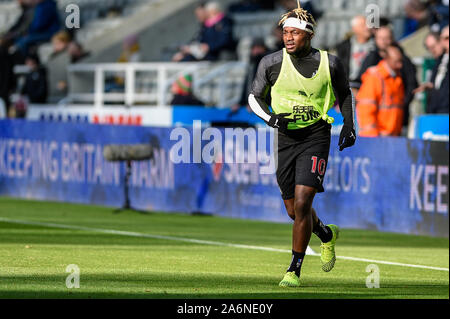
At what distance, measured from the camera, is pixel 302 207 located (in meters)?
11.0

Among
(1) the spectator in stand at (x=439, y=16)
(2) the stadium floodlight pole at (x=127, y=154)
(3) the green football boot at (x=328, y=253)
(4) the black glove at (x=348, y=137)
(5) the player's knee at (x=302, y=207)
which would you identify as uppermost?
(1) the spectator in stand at (x=439, y=16)

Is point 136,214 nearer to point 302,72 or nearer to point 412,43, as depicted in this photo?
point 412,43

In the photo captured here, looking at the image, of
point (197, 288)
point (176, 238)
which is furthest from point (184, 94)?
point (197, 288)

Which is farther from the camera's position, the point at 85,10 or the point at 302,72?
the point at 85,10

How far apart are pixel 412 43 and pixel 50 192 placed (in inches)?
287

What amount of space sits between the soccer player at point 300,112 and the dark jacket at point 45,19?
2034cm

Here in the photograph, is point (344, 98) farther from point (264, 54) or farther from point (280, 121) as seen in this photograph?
point (264, 54)

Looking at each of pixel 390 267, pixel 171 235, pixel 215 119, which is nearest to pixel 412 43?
pixel 215 119

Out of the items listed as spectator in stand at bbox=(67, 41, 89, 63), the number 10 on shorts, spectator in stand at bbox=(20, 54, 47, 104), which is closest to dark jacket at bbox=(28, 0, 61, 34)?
spectator in stand at bbox=(67, 41, 89, 63)

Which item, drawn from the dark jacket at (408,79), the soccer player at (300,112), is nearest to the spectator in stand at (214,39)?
the dark jacket at (408,79)

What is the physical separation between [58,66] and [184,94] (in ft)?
22.5

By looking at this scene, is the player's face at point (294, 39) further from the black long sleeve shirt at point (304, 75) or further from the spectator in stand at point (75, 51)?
the spectator in stand at point (75, 51)

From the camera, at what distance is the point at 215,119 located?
23594mm

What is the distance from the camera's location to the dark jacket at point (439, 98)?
18.1 metres
